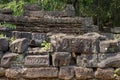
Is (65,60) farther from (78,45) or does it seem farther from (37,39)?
(37,39)

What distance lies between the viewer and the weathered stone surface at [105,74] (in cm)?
436

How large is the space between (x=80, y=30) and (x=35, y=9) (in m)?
1.62

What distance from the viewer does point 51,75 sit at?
173 inches

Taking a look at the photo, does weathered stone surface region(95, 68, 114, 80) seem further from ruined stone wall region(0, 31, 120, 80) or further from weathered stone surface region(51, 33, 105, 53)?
weathered stone surface region(51, 33, 105, 53)

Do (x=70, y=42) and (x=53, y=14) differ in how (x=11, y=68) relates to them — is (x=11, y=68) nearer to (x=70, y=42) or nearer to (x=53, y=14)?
(x=70, y=42)

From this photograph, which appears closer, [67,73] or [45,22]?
[67,73]

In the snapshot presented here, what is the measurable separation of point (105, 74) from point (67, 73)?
62 cm

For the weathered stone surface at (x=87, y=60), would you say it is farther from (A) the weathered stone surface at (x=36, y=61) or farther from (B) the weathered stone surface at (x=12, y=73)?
(B) the weathered stone surface at (x=12, y=73)

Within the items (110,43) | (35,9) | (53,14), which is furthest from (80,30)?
(110,43)

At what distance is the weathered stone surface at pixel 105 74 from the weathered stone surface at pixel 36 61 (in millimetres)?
853

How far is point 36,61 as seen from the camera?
14.4 ft

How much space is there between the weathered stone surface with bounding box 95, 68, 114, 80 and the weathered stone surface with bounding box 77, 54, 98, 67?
133mm

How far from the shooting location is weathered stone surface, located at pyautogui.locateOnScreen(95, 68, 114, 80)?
4355mm

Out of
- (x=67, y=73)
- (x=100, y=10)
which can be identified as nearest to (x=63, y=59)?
(x=67, y=73)
